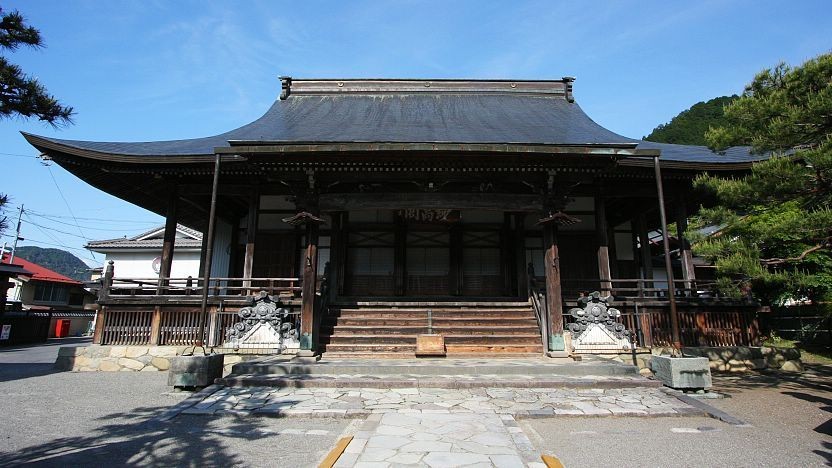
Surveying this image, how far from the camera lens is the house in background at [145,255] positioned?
23.5 metres

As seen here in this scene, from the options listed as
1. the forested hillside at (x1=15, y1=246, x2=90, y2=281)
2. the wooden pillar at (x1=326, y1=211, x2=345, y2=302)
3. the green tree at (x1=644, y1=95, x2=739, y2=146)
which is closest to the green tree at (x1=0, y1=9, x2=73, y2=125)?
the wooden pillar at (x1=326, y1=211, x2=345, y2=302)

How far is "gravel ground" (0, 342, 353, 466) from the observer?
14.1 feet

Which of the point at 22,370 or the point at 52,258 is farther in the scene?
the point at 52,258

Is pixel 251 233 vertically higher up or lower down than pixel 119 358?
higher up

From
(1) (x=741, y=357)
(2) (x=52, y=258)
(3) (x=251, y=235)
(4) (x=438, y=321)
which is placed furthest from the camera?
(2) (x=52, y=258)

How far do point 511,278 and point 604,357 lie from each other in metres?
4.68

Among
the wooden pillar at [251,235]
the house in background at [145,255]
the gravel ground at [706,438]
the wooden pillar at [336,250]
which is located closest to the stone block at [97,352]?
the wooden pillar at [251,235]

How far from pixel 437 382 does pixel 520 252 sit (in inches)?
281

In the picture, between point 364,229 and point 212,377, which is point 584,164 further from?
point 212,377

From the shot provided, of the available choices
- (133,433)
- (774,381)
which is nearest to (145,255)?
(133,433)

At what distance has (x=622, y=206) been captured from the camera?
1361cm

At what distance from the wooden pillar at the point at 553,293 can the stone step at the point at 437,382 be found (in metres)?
1.62

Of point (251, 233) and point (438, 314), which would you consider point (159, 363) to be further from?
point (438, 314)

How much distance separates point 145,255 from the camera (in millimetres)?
24156
